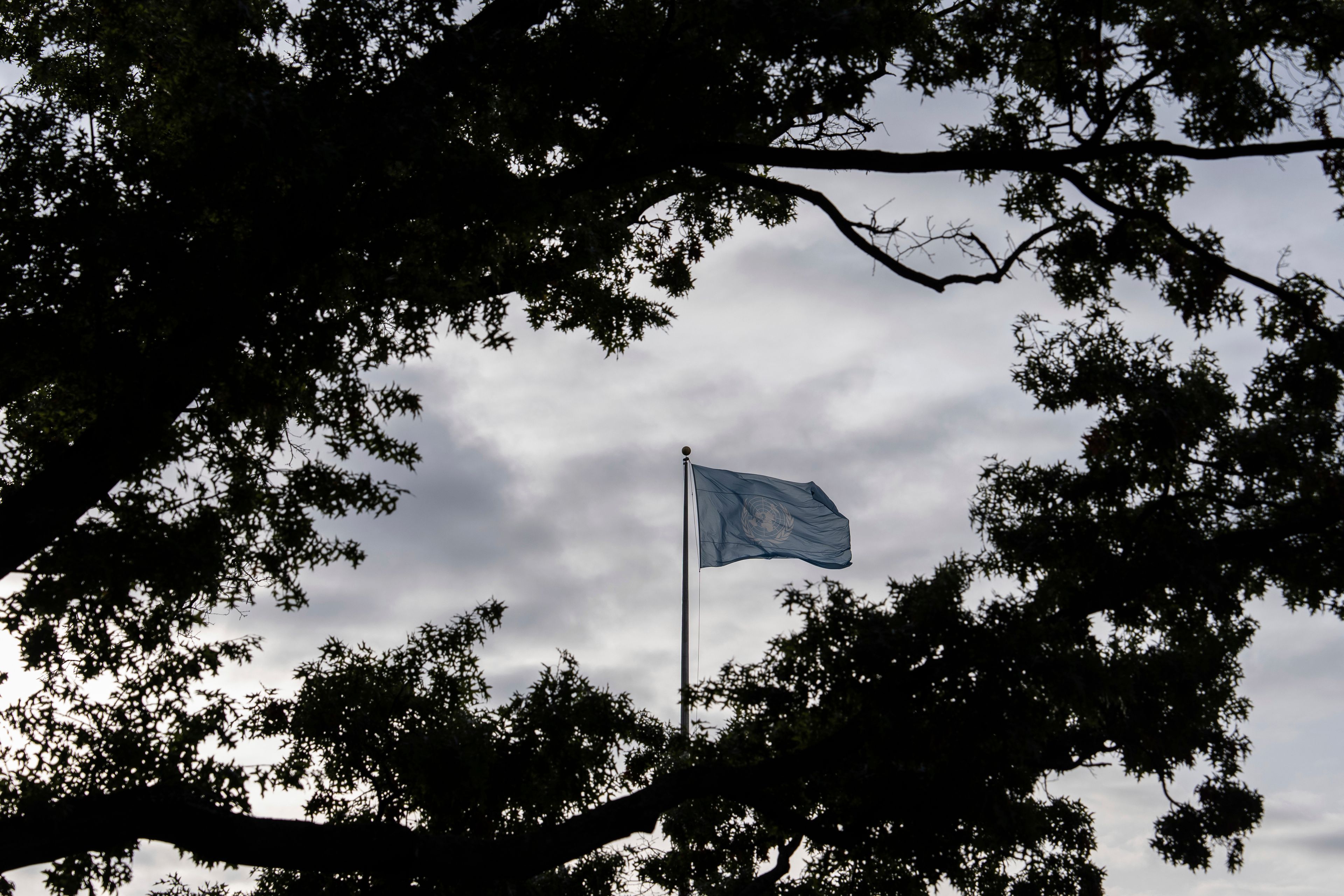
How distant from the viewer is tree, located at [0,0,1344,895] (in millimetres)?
7797

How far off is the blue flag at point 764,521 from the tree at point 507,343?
789 centimetres

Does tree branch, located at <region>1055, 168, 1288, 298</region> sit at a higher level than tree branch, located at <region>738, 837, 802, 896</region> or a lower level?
higher

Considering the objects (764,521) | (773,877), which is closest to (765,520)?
(764,521)

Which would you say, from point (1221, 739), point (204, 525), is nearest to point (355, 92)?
point (204, 525)

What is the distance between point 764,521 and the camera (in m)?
18.9

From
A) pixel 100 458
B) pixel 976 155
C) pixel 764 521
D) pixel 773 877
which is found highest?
pixel 764 521

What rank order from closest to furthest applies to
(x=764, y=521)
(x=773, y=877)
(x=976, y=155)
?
(x=976, y=155), (x=773, y=877), (x=764, y=521)

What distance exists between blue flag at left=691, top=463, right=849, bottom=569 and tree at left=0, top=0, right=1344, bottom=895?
789 cm

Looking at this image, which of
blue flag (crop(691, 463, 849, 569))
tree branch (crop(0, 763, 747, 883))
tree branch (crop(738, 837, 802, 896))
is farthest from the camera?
blue flag (crop(691, 463, 849, 569))

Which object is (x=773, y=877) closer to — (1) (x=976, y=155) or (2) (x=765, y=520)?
(2) (x=765, y=520)

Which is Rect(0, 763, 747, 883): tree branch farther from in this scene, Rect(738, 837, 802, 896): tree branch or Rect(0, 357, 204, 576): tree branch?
Rect(738, 837, 802, 896): tree branch

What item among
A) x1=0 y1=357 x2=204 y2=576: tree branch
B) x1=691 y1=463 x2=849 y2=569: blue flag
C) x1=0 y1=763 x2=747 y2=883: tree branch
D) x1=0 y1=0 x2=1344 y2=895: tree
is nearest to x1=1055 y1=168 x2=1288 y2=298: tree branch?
x1=0 y1=0 x2=1344 y2=895: tree

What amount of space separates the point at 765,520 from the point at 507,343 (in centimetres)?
1111

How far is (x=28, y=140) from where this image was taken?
8117 mm
